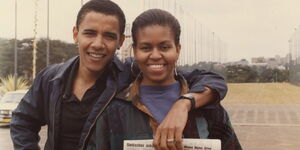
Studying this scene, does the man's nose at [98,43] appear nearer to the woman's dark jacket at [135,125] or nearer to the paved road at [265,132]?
the woman's dark jacket at [135,125]

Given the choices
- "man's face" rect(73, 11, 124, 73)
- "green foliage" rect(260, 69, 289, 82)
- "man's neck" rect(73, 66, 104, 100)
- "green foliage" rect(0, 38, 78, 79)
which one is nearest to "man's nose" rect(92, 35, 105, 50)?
"man's face" rect(73, 11, 124, 73)

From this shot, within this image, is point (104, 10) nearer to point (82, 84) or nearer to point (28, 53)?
point (82, 84)

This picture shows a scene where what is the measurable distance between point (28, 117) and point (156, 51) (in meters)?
0.60

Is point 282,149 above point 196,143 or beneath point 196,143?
beneath

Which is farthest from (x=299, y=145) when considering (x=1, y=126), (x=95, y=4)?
(x=95, y=4)

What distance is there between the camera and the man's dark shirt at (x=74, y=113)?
1795 mm

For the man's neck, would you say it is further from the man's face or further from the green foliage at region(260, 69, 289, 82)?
the green foliage at region(260, 69, 289, 82)

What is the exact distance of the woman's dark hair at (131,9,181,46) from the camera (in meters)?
1.65

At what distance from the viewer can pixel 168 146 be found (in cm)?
145

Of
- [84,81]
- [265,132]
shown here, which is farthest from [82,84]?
[265,132]

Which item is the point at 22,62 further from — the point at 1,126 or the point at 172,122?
the point at 172,122

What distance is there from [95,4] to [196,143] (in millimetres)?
674

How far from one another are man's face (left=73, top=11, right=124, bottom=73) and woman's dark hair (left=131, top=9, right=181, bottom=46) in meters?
0.13

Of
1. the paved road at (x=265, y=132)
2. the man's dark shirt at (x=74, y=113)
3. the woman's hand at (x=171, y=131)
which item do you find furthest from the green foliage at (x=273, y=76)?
the woman's hand at (x=171, y=131)
